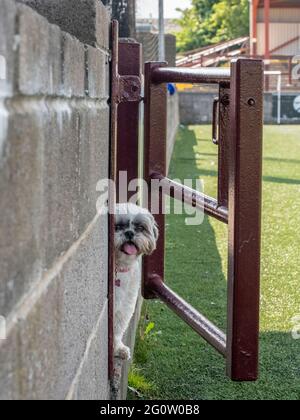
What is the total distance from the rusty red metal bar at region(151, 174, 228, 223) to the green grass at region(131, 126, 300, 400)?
80 cm

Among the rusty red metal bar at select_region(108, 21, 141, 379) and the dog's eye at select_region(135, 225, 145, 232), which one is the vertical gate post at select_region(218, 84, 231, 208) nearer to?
the rusty red metal bar at select_region(108, 21, 141, 379)

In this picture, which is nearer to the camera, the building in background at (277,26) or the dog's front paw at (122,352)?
the dog's front paw at (122,352)

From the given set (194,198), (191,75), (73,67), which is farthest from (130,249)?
(73,67)

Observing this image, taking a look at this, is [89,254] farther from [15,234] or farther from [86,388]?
[15,234]

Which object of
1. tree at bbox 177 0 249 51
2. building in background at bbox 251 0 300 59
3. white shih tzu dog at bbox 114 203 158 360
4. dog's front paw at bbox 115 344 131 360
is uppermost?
tree at bbox 177 0 249 51

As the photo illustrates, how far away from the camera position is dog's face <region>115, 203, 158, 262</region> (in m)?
4.25

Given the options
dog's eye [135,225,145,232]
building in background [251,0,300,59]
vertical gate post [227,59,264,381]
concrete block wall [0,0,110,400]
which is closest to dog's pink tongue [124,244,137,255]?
dog's eye [135,225,145,232]

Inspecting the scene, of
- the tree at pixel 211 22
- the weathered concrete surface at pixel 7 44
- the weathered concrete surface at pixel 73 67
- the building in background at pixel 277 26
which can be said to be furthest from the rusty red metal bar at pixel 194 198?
the tree at pixel 211 22

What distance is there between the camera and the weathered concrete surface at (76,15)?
2.85 m

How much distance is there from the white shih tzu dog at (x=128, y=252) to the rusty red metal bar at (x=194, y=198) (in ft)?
0.57

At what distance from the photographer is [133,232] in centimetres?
427

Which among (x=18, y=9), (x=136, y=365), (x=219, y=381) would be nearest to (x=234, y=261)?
(x=219, y=381)

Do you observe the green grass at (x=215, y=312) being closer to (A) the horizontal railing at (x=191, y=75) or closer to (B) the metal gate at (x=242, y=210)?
(B) the metal gate at (x=242, y=210)

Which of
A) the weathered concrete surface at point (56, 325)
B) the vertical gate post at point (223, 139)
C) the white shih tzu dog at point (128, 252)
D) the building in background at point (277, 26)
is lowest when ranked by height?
the white shih tzu dog at point (128, 252)
